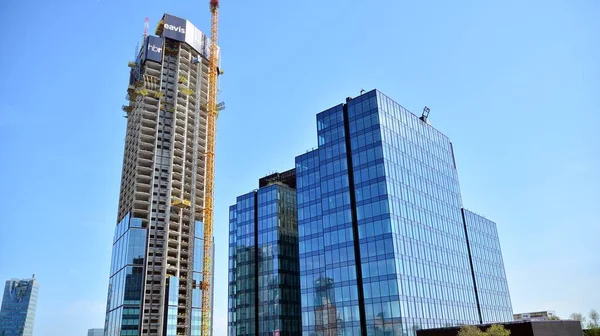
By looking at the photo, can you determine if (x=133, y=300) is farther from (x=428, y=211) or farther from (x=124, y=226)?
(x=428, y=211)

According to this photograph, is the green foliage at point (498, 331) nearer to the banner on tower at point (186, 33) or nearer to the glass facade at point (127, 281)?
the glass facade at point (127, 281)

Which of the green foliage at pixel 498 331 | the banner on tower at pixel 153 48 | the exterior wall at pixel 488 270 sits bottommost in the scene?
the green foliage at pixel 498 331

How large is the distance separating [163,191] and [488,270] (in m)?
96.0

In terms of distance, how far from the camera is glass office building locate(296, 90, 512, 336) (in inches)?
3371

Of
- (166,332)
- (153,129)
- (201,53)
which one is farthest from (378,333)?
(201,53)

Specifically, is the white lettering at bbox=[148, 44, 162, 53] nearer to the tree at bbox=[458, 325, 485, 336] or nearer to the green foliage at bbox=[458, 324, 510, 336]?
the tree at bbox=[458, 325, 485, 336]

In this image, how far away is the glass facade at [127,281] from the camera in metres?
126

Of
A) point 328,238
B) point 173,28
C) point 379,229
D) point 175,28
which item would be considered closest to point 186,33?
point 175,28

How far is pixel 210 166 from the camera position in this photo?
156500 mm

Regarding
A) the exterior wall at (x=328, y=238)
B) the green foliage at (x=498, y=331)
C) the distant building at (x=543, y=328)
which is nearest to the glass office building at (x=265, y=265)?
the exterior wall at (x=328, y=238)

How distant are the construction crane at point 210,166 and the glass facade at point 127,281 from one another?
18558mm

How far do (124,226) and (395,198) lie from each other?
89.4 meters

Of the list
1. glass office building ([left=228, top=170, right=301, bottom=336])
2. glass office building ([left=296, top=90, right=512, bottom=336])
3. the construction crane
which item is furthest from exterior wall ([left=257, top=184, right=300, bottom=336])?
the construction crane

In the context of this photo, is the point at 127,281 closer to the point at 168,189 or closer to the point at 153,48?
the point at 168,189
